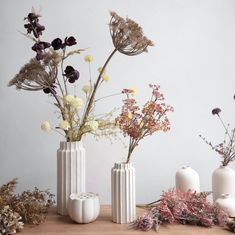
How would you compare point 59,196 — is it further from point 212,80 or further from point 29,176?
point 212,80

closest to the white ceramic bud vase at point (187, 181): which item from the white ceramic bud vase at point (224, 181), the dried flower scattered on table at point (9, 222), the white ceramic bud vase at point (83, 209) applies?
the white ceramic bud vase at point (224, 181)

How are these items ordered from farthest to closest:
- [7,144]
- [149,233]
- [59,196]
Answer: [7,144]
[59,196]
[149,233]

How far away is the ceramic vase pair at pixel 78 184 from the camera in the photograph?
3.86 feet

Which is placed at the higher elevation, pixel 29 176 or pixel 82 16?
pixel 82 16

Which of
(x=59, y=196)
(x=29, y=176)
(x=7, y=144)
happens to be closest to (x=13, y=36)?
(x=7, y=144)

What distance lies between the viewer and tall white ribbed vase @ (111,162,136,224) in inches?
46.1

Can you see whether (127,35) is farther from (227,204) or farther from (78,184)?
(227,204)

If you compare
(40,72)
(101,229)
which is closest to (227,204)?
(101,229)

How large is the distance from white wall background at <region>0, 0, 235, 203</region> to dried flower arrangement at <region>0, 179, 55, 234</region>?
29 centimetres

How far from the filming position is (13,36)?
1.52 m

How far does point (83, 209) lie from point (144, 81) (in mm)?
688

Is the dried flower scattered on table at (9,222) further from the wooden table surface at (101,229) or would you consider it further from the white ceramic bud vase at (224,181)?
the white ceramic bud vase at (224,181)

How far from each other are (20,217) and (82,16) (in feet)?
3.06

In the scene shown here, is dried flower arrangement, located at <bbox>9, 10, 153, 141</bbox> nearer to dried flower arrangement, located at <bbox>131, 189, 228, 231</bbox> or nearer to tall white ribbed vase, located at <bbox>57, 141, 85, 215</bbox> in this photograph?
tall white ribbed vase, located at <bbox>57, 141, 85, 215</bbox>
